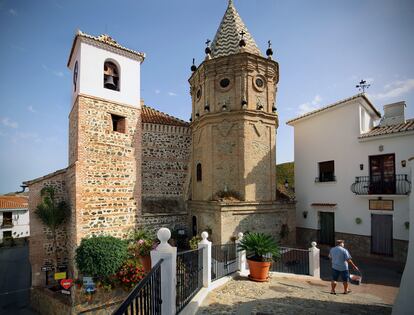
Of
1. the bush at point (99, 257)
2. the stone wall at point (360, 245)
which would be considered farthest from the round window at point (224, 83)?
the stone wall at point (360, 245)

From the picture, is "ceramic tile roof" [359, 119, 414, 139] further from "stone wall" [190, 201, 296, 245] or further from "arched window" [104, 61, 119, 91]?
"arched window" [104, 61, 119, 91]

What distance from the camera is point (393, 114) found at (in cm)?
1409

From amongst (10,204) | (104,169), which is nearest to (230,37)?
(104,169)

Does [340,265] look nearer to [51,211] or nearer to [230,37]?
[51,211]

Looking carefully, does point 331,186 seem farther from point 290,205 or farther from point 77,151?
point 77,151

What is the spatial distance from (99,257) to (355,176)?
46.4ft

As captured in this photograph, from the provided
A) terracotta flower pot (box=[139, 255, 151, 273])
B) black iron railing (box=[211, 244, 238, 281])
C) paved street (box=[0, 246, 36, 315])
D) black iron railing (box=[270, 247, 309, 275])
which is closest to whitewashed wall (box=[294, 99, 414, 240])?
black iron railing (box=[270, 247, 309, 275])

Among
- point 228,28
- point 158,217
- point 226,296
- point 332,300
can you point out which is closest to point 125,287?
point 158,217

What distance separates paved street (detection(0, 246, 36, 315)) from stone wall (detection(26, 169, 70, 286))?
2.71 meters

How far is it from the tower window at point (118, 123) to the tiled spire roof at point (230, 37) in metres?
7.08

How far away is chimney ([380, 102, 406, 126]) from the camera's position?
13.7 meters

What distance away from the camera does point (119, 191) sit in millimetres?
12641

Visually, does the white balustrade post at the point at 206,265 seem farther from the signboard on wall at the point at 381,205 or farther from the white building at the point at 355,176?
the signboard on wall at the point at 381,205

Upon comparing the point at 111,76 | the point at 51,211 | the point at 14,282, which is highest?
the point at 111,76
